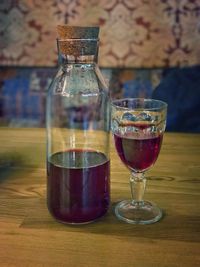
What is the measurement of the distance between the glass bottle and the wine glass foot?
0.03 metres

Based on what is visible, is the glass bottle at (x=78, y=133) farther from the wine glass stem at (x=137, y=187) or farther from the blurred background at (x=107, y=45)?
the blurred background at (x=107, y=45)

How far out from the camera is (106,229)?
24.9 inches

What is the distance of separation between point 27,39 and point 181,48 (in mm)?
886

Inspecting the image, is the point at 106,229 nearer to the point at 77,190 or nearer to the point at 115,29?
the point at 77,190

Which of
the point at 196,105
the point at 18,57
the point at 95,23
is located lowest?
the point at 196,105

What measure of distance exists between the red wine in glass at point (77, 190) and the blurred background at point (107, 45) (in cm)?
178

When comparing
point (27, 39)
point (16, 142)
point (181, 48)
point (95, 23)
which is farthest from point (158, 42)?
point (16, 142)

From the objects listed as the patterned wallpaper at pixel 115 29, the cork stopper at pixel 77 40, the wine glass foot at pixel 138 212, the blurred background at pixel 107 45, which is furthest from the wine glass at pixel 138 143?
the patterned wallpaper at pixel 115 29

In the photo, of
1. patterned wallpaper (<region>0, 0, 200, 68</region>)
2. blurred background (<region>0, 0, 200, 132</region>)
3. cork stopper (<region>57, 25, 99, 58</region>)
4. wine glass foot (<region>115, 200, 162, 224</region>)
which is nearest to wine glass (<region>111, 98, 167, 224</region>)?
wine glass foot (<region>115, 200, 162, 224</region>)

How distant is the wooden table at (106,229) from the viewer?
556 mm

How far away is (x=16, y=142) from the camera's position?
3.43 feet

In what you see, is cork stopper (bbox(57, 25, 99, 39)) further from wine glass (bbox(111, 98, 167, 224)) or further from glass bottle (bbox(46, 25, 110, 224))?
wine glass (bbox(111, 98, 167, 224))

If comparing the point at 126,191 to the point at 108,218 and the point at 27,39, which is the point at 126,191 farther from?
the point at 27,39

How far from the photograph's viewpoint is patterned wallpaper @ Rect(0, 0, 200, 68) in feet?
8.07
